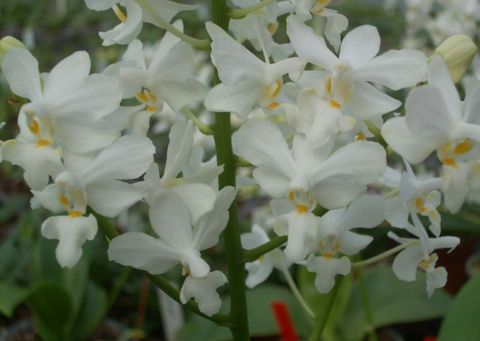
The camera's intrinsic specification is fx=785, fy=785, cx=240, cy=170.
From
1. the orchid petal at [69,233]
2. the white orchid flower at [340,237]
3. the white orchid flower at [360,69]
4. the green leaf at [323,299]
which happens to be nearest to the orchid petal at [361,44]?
the white orchid flower at [360,69]

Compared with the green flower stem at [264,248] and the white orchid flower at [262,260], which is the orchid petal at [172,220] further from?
the white orchid flower at [262,260]

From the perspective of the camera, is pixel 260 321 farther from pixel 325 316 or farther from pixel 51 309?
pixel 325 316

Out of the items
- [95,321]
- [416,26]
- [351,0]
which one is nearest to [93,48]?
[351,0]

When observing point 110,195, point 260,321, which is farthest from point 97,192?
point 260,321

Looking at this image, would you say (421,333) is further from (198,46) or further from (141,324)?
(198,46)

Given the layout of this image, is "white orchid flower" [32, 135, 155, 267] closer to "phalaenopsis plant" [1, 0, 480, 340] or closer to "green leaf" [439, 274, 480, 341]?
"phalaenopsis plant" [1, 0, 480, 340]

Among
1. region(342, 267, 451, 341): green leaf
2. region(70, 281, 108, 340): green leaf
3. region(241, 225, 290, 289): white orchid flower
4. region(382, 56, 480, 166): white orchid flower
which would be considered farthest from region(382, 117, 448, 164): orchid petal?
region(70, 281, 108, 340): green leaf
